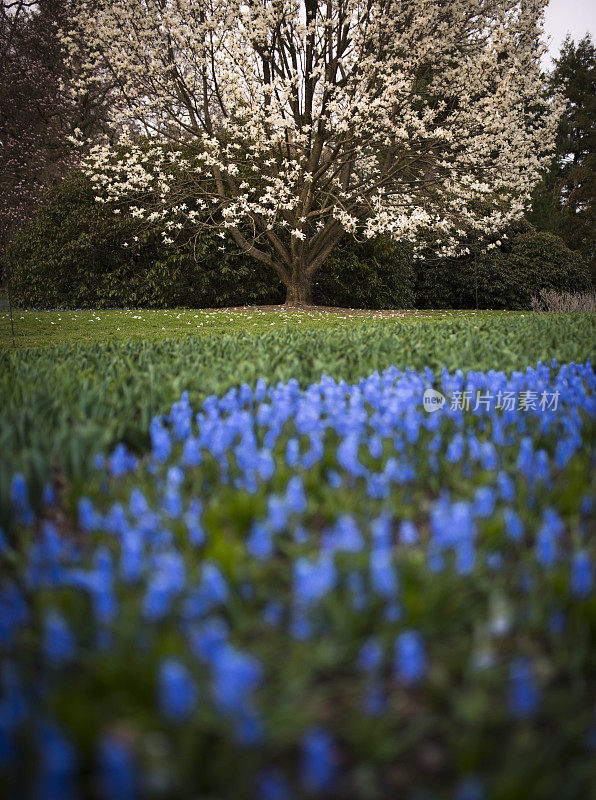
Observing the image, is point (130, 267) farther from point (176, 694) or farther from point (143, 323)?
point (176, 694)

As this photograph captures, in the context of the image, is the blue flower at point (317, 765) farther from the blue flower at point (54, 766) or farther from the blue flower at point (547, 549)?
the blue flower at point (547, 549)

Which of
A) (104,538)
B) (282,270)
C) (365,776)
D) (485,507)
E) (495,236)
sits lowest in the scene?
(365,776)

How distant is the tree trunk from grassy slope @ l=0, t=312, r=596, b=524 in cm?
844

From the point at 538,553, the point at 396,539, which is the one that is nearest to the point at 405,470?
the point at 396,539

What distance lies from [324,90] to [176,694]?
44.7 feet

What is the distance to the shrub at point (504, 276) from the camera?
21.2 m

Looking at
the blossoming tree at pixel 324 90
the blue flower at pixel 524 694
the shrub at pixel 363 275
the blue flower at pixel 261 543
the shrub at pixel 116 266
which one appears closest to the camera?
the blue flower at pixel 524 694

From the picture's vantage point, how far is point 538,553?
1.49m

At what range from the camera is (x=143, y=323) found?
11336mm

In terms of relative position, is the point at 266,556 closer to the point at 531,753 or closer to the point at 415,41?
the point at 531,753

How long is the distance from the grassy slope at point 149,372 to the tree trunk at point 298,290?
27.7 feet

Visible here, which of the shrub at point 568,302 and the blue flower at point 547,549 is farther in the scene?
the shrub at point 568,302

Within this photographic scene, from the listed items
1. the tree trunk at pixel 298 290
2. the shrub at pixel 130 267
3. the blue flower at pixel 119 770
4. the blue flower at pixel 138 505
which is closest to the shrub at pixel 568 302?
the shrub at pixel 130 267

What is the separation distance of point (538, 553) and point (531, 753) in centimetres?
59
